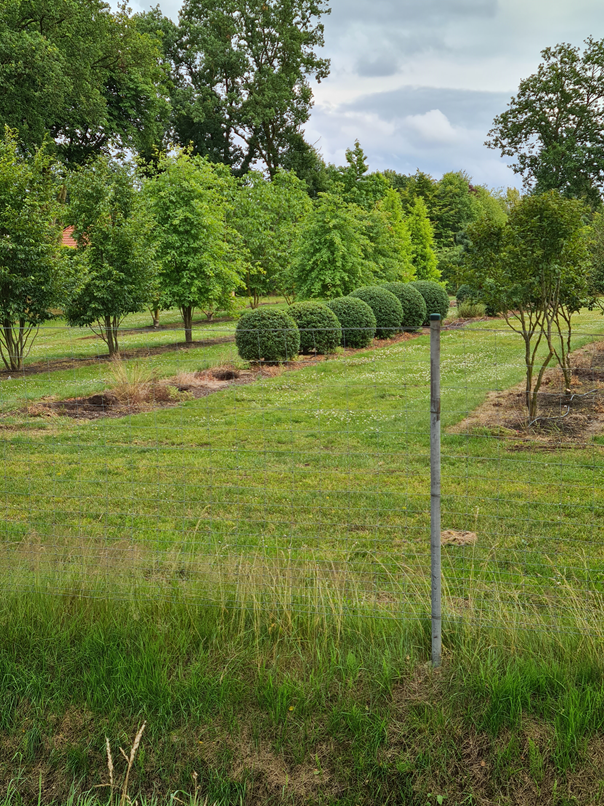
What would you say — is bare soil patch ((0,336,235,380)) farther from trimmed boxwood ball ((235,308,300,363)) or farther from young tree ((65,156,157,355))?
trimmed boxwood ball ((235,308,300,363))

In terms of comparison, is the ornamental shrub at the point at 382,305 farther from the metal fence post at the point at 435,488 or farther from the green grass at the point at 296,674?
the metal fence post at the point at 435,488

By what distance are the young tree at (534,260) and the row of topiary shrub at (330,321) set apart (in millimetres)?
2611

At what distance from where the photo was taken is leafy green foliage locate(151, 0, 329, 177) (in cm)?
3772

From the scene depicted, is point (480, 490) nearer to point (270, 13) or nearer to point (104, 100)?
point (104, 100)

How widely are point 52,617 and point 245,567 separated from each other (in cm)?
110

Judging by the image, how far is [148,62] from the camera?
28.9 metres

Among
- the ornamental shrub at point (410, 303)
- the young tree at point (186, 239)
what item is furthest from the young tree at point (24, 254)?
the ornamental shrub at point (410, 303)

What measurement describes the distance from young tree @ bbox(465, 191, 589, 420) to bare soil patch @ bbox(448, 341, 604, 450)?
264 mm

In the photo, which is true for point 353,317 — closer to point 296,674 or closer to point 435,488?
point 435,488

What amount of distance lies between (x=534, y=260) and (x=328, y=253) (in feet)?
35.1

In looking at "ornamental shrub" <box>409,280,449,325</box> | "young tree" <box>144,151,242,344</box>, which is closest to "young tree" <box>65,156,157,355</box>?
"young tree" <box>144,151,242,344</box>

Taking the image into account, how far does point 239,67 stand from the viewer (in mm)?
38188

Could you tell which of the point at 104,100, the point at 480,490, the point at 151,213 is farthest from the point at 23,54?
the point at 480,490

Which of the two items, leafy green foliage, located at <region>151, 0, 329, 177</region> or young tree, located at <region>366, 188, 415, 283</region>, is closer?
young tree, located at <region>366, 188, 415, 283</region>
